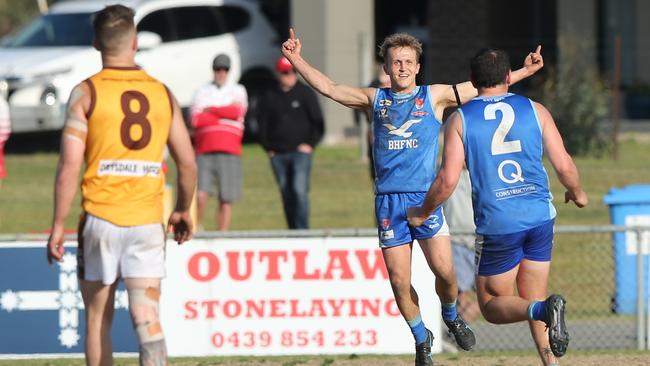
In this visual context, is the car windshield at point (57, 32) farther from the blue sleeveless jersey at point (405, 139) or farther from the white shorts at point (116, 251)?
the white shorts at point (116, 251)

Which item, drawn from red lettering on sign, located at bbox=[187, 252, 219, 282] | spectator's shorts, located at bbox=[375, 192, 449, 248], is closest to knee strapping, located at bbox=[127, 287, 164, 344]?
spectator's shorts, located at bbox=[375, 192, 449, 248]

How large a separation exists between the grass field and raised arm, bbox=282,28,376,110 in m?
8.22

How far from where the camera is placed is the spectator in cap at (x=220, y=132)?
14883mm

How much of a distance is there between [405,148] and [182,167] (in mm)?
1764

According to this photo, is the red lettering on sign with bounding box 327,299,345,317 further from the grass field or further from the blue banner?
the grass field

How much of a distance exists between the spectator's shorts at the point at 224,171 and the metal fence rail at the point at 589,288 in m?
2.96

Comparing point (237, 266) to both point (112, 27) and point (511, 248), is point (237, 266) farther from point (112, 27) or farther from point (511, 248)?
point (112, 27)

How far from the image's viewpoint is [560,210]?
56.6 ft

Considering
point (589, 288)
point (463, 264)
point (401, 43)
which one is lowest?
point (589, 288)

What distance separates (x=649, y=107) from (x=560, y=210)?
863 centimetres

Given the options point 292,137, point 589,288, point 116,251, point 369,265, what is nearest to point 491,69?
point 116,251

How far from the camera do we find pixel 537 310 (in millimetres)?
7758

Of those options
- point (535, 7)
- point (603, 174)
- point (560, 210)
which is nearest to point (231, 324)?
point (560, 210)

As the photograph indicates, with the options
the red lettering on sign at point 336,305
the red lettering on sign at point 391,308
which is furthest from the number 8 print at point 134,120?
the red lettering on sign at point 391,308
